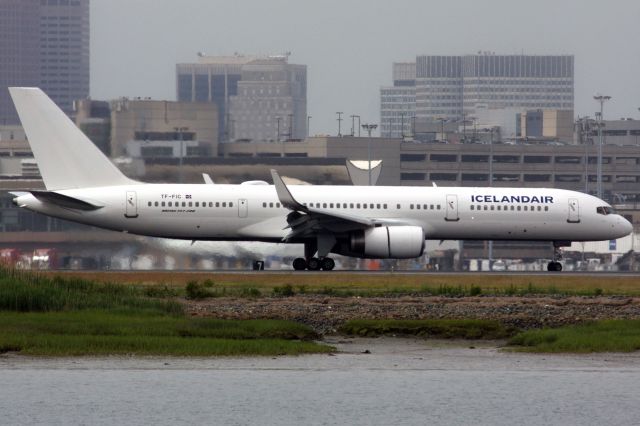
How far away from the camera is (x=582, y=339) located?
35.9 m

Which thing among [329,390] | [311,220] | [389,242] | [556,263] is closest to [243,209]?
[311,220]

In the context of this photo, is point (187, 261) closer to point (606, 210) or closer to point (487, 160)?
point (606, 210)

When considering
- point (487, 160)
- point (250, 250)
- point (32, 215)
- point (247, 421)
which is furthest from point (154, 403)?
point (487, 160)

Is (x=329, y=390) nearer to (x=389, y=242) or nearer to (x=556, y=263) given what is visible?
(x=389, y=242)

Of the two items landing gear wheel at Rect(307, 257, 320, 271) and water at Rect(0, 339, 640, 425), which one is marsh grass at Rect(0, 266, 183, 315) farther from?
landing gear wheel at Rect(307, 257, 320, 271)

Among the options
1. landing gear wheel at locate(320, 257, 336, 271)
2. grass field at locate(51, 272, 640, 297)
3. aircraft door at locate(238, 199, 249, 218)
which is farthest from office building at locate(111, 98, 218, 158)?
grass field at locate(51, 272, 640, 297)

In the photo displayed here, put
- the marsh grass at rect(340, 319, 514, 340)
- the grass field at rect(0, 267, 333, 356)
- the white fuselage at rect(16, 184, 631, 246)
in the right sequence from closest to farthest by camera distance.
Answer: the grass field at rect(0, 267, 333, 356), the marsh grass at rect(340, 319, 514, 340), the white fuselage at rect(16, 184, 631, 246)

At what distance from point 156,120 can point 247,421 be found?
315 feet

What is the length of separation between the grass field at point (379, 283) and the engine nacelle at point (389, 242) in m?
1.50

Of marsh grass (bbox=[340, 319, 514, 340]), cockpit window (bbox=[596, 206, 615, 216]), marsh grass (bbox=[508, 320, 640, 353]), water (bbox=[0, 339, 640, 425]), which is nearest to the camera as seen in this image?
water (bbox=[0, 339, 640, 425])

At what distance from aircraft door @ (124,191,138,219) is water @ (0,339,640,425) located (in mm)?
23169

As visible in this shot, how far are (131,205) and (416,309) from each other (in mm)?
18199

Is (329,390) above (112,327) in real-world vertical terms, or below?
below

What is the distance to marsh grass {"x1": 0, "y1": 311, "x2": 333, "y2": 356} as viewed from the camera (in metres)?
33.5
